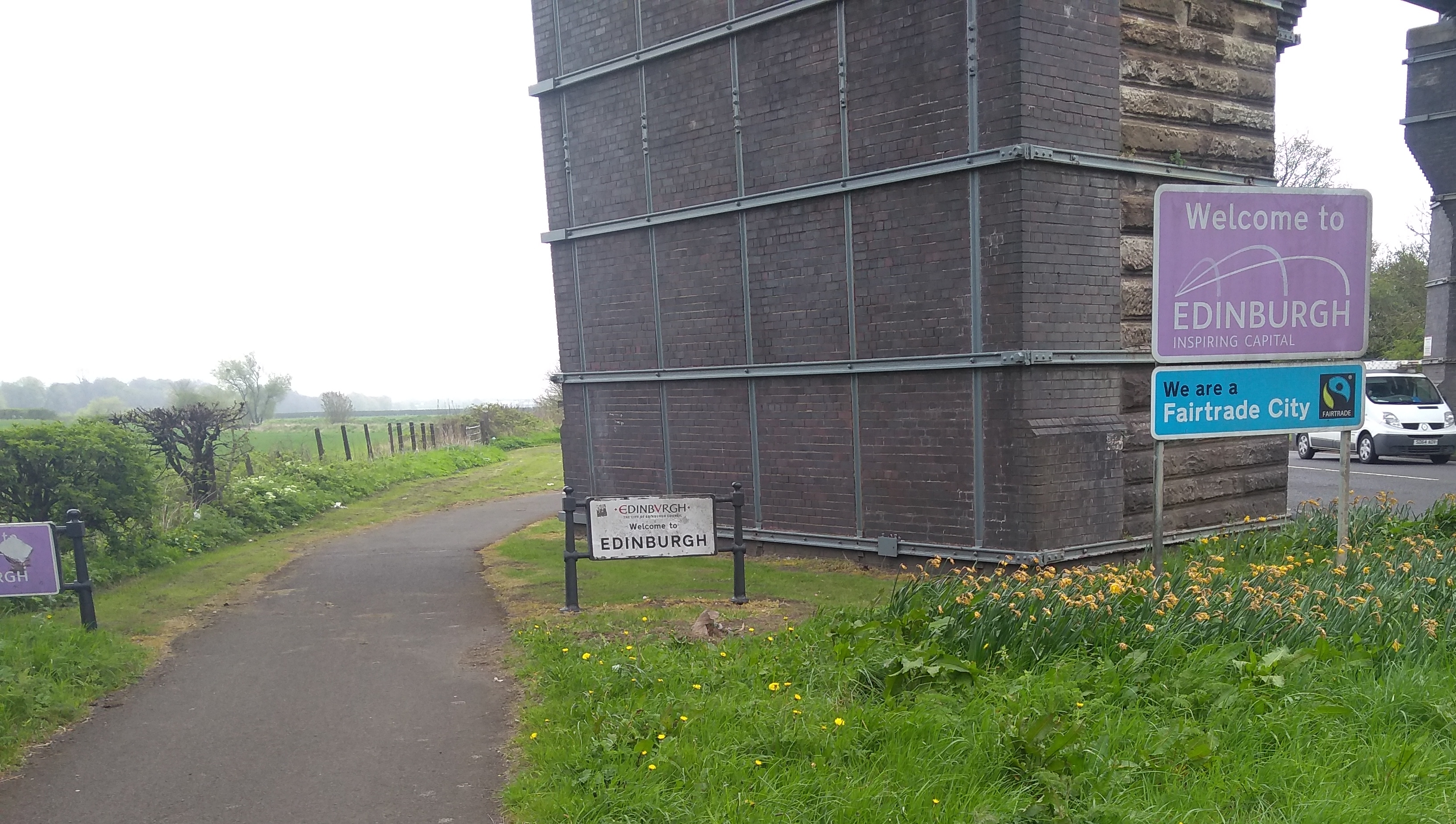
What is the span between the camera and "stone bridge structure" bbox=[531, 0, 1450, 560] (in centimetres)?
913

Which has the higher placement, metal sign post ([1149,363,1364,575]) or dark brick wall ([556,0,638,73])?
dark brick wall ([556,0,638,73])

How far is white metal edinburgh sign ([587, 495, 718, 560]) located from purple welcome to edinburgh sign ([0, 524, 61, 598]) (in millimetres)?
4264

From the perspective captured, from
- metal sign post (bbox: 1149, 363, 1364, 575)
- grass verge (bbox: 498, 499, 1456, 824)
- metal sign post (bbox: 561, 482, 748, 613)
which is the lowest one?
grass verge (bbox: 498, 499, 1456, 824)

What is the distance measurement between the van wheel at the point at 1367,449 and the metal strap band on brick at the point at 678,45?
17537 millimetres

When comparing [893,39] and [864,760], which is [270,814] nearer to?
[864,760]

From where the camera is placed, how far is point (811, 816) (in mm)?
4055

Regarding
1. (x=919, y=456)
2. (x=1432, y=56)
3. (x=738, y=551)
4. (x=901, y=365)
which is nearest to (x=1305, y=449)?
(x=1432, y=56)

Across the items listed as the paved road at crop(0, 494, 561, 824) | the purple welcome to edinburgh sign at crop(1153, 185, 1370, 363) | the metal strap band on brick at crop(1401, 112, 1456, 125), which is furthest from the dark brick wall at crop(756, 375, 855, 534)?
the metal strap band on brick at crop(1401, 112, 1456, 125)

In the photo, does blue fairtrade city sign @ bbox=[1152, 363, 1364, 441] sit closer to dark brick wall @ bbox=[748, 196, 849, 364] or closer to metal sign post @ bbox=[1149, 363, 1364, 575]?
metal sign post @ bbox=[1149, 363, 1364, 575]

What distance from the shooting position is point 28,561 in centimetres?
773

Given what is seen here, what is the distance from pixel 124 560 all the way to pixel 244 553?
1957mm

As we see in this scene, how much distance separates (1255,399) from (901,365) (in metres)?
3.51

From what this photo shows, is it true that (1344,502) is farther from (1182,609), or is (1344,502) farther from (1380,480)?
(1380,480)

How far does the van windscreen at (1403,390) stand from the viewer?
21062 mm
